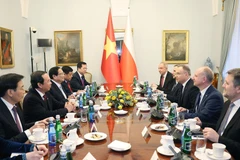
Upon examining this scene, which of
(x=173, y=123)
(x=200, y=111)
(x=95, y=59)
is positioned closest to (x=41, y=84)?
(x=173, y=123)

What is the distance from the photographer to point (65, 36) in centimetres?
676

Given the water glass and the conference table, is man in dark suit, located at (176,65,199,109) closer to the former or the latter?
the conference table

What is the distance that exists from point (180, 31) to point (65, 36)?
351 cm

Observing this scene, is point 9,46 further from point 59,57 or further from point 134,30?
point 134,30

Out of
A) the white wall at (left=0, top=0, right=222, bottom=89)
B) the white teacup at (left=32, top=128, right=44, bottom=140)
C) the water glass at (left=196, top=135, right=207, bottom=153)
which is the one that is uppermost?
the white wall at (left=0, top=0, right=222, bottom=89)

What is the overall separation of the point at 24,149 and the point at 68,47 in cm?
545

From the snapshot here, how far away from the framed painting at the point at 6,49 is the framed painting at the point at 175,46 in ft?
13.9

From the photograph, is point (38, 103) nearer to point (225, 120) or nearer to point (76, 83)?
point (225, 120)

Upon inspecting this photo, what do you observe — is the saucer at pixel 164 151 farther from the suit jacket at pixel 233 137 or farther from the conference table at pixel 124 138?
the suit jacket at pixel 233 137

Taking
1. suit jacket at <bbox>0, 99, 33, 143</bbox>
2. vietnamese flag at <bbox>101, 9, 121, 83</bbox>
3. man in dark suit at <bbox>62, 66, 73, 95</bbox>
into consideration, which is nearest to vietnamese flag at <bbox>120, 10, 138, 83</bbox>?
vietnamese flag at <bbox>101, 9, 121, 83</bbox>

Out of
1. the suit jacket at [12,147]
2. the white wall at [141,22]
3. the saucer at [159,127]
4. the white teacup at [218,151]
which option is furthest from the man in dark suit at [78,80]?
the white teacup at [218,151]

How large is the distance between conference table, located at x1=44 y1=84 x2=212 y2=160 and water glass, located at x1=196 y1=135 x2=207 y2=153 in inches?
1.1

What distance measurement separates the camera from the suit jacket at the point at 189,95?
3.14 meters

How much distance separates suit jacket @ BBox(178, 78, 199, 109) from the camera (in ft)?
10.3
